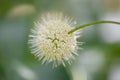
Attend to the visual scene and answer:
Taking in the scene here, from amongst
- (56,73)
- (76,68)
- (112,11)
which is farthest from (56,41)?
(112,11)

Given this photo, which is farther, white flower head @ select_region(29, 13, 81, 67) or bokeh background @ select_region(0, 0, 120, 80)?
bokeh background @ select_region(0, 0, 120, 80)

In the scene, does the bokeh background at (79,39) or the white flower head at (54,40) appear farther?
the bokeh background at (79,39)

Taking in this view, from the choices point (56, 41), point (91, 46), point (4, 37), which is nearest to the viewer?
point (56, 41)

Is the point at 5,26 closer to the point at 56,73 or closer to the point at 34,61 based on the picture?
the point at 34,61

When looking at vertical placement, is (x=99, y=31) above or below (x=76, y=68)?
above
